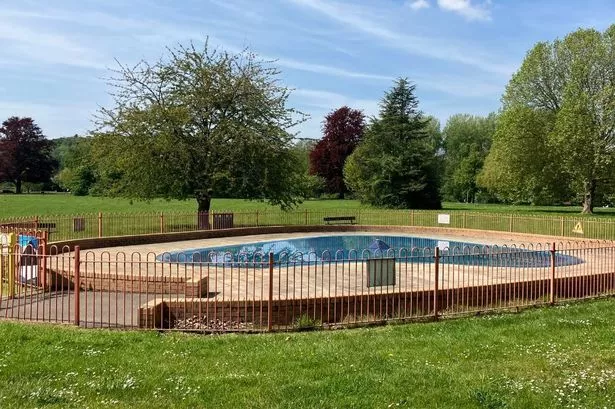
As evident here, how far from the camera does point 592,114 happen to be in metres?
40.2

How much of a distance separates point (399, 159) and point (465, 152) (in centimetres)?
4151

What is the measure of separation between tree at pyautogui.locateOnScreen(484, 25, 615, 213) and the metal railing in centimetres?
1291

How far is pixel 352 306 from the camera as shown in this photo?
33.1ft

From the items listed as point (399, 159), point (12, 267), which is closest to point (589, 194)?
point (399, 159)

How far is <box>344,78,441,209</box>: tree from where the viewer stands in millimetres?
48188

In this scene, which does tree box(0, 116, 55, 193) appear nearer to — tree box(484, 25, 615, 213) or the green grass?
tree box(484, 25, 615, 213)

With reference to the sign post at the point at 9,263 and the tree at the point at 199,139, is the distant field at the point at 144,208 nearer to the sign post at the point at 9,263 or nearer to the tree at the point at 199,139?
the tree at the point at 199,139

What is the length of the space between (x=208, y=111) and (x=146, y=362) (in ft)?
77.4

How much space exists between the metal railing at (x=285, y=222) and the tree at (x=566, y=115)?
508 inches

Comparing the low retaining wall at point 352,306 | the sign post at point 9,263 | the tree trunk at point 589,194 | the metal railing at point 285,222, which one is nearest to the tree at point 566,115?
the tree trunk at point 589,194

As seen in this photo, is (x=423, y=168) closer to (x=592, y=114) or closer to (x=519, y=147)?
(x=519, y=147)

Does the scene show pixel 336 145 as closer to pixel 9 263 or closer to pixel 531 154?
pixel 531 154

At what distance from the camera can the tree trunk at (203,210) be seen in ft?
91.5

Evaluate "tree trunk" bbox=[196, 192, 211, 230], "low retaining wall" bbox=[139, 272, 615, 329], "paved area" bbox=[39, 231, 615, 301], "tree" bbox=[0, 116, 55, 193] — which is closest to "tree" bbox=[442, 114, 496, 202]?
"paved area" bbox=[39, 231, 615, 301]
